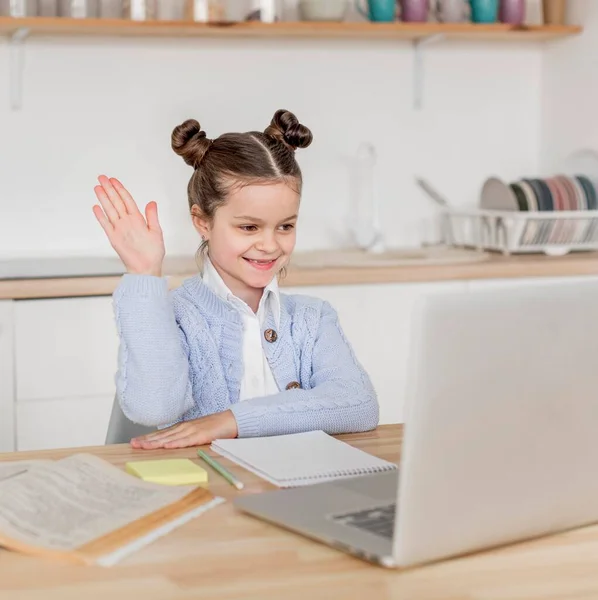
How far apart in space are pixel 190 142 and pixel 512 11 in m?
1.72

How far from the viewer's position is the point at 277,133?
5.88 ft

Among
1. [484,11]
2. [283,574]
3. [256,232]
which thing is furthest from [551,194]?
[283,574]

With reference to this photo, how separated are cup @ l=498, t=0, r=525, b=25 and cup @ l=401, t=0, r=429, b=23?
10.2 inches

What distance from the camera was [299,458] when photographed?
127 centimetres

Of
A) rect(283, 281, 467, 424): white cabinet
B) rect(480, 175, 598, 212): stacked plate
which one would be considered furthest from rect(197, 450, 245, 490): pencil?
rect(480, 175, 598, 212): stacked plate

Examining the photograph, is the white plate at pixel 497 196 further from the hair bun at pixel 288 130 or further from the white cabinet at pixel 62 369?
the hair bun at pixel 288 130

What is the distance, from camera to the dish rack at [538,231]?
300cm

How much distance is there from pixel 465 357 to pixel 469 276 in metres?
1.98

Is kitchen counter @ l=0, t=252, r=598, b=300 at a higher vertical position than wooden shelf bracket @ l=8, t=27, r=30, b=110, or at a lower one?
lower

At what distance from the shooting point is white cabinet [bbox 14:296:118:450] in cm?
251

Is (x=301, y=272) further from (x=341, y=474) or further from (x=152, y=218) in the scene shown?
(x=341, y=474)

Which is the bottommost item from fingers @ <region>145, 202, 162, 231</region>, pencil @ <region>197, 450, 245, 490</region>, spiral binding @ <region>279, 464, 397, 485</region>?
pencil @ <region>197, 450, 245, 490</region>

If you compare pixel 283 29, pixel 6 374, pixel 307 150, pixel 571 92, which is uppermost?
pixel 283 29

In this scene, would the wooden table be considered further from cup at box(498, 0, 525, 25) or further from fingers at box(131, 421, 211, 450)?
cup at box(498, 0, 525, 25)
